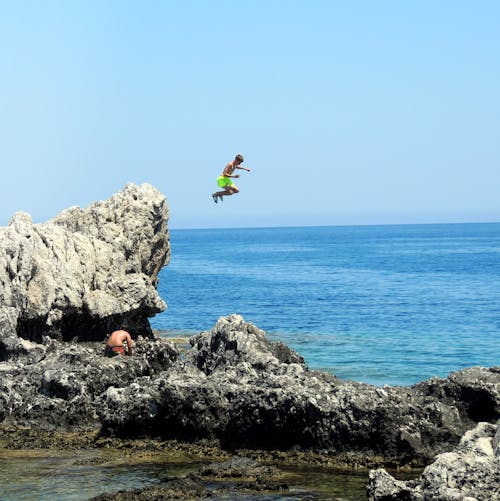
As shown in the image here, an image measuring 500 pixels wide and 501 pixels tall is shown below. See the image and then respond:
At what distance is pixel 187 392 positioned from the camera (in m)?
18.9

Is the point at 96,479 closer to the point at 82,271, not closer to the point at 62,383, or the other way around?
the point at 62,383

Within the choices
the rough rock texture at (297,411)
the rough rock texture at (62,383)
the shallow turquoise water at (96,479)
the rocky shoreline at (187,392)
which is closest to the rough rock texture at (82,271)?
the rocky shoreline at (187,392)

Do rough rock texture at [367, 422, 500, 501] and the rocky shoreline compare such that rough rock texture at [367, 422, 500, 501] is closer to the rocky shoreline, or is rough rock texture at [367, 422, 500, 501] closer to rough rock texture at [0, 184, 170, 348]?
the rocky shoreline

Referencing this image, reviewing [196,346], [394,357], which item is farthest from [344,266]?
[196,346]

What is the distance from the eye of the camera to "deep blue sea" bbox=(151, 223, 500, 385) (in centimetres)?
3634

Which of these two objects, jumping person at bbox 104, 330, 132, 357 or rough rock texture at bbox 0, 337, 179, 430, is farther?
jumping person at bbox 104, 330, 132, 357

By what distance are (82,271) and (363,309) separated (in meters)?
32.5

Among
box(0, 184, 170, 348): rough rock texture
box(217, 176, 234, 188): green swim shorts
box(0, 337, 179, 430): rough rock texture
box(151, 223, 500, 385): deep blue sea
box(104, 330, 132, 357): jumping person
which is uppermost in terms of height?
box(217, 176, 234, 188): green swim shorts

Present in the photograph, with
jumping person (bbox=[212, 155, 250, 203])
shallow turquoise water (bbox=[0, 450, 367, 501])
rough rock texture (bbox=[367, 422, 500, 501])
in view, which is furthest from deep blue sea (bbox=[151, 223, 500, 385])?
rough rock texture (bbox=[367, 422, 500, 501])

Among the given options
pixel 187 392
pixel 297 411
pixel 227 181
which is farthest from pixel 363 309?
pixel 297 411

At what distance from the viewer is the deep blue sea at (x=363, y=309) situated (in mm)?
36344

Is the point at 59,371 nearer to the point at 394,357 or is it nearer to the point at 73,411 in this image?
the point at 73,411

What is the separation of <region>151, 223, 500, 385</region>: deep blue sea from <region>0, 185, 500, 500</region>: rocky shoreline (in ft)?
29.3

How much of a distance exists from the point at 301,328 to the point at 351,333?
328 cm
